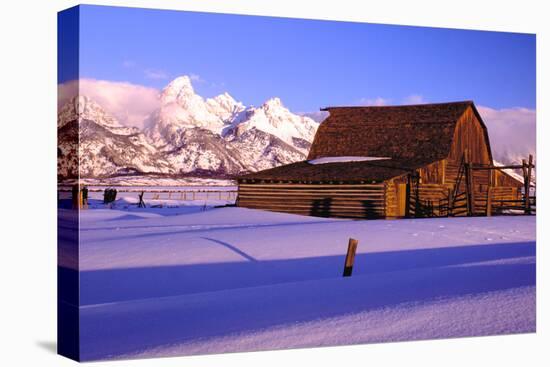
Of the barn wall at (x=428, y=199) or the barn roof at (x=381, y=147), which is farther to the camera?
the barn wall at (x=428, y=199)

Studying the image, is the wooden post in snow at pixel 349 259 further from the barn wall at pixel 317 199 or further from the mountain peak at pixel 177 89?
the barn wall at pixel 317 199

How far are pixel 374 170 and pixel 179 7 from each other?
14276 millimetres

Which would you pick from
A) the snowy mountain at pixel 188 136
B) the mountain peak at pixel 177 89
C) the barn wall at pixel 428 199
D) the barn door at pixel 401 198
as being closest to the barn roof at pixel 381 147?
the barn door at pixel 401 198

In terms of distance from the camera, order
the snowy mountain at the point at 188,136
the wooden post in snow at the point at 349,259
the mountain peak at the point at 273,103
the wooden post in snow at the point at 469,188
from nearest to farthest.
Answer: the snowy mountain at the point at 188,136
the wooden post in snow at the point at 349,259
the mountain peak at the point at 273,103
the wooden post in snow at the point at 469,188

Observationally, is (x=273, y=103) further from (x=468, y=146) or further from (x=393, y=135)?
(x=468, y=146)

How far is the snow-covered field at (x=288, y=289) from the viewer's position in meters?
13.2

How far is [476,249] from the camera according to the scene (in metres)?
18.6

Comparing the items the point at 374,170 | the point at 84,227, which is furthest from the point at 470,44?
the point at 374,170

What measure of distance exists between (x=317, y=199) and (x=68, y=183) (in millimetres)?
15442

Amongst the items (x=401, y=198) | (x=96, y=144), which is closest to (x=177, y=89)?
(x=96, y=144)

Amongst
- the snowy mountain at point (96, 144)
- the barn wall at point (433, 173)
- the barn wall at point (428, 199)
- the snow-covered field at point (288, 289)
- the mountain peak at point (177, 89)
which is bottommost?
the snow-covered field at point (288, 289)

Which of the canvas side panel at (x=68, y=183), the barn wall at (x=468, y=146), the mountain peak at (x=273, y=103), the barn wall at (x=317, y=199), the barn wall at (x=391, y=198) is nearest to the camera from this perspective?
the canvas side panel at (x=68, y=183)

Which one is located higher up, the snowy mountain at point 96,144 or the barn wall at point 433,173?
the snowy mountain at point 96,144

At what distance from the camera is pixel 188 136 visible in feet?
56.6
